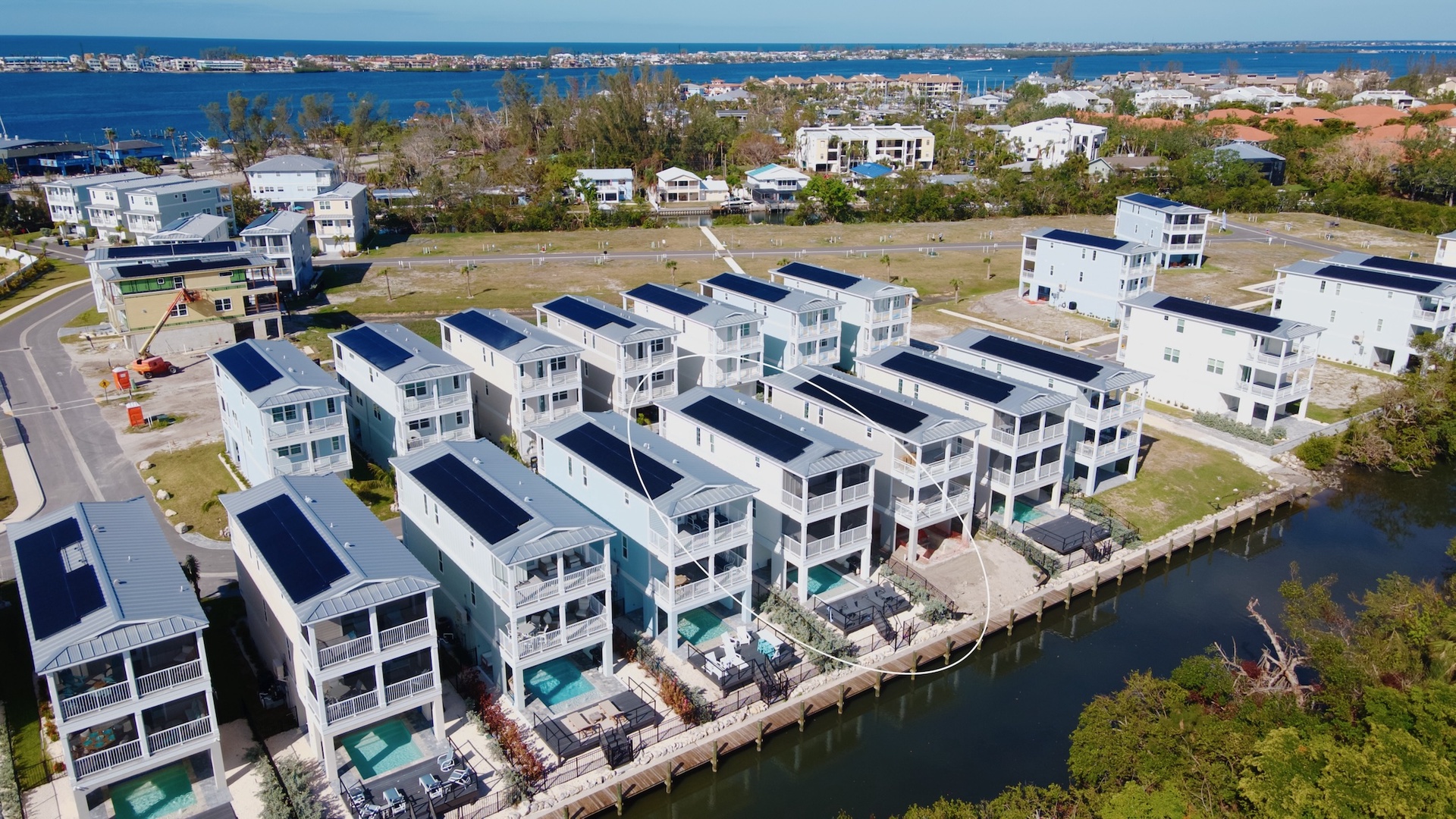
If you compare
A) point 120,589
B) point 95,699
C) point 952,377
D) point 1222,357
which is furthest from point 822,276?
point 95,699

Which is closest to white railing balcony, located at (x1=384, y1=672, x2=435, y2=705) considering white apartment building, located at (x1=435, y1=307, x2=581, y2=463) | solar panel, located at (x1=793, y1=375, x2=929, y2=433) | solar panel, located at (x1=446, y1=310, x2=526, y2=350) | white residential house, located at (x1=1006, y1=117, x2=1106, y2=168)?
white apartment building, located at (x1=435, y1=307, x2=581, y2=463)

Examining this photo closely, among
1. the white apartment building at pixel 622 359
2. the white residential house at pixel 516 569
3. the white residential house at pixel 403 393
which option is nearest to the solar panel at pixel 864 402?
the white apartment building at pixel 622 359

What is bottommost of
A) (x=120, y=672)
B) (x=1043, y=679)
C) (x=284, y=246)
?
(x=1043, y=679)

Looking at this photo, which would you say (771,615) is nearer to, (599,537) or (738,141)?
(599,537)

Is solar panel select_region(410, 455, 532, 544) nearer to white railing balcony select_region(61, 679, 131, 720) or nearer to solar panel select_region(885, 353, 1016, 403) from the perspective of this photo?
white railing balcony select_region(61, 679, 131, 720)

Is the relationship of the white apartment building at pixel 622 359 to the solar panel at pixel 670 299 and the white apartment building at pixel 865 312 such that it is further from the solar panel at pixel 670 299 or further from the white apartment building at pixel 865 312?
the white apartment building at pixel 865 312

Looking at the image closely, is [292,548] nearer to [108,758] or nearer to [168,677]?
[168,677]

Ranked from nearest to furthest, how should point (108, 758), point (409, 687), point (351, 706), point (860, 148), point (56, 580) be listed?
point (108, 758)
point (351, 706)
point (56, 580)
point (409, 687)
point (860, 148)
